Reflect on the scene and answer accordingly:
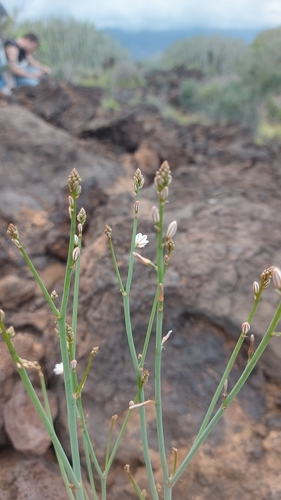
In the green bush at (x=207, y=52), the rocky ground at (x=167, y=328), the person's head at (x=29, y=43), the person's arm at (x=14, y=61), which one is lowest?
the rocky ground at (x=167, y=328)

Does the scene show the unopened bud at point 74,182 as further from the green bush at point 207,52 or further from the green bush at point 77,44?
the green bush at point 207,52

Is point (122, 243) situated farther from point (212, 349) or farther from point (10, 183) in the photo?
point (10, 183)

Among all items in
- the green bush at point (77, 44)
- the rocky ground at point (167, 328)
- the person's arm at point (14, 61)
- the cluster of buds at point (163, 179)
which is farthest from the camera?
the green bush at point (77, 44)

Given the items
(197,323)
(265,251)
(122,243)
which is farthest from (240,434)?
(122,243)

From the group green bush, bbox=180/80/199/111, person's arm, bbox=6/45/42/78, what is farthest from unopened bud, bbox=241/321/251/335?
green bush, bbox=180/80/199/111

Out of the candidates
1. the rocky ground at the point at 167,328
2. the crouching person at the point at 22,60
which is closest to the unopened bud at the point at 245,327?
the rocky ground at the point at 167,328

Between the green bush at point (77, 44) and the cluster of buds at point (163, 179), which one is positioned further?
the green bush at point (77, 44)

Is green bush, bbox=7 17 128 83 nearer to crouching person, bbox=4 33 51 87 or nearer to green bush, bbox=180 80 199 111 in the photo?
green bush, bbox=180 80 199 111
